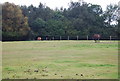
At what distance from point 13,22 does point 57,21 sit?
9570mm

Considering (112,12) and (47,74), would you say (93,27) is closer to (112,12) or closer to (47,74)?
(112,12)

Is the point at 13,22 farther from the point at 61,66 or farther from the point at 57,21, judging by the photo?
the point at 61,66

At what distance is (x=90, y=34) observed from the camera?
5262 cm

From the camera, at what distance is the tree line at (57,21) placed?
1948 inches

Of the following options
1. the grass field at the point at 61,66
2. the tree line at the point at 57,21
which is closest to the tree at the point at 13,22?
the tree line at the point at 57,21

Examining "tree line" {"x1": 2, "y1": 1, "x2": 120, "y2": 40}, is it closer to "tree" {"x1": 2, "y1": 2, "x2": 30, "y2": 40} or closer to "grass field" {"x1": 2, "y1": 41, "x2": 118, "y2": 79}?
"tree" {"x1": 2, "y1": 2, "x2": 30, "y2": 40}

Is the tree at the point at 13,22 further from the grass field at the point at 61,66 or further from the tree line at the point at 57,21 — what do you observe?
the grass field at the point at 61,66

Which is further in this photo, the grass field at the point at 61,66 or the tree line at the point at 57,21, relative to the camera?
→ the tree line at the point at 57,21

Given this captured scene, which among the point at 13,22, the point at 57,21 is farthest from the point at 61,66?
the point at 57,21

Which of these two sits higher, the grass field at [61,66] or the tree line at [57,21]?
the tree line at [57,21]

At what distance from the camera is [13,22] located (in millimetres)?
50094

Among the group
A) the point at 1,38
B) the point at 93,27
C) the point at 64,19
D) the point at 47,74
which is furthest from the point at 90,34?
the point at 47,74

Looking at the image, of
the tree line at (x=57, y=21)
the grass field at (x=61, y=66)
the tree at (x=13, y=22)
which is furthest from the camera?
the tree line at (x=57, y=21)

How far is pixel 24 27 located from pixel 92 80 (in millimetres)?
44980
